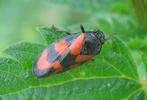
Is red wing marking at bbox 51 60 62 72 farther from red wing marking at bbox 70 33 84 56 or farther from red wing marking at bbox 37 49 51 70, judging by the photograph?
red wing marking at bbox 70 33 84 56

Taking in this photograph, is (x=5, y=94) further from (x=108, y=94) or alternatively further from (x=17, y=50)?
(x=108, y=94)

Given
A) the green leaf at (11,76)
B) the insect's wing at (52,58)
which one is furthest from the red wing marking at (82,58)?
the green leaf at (11,76)

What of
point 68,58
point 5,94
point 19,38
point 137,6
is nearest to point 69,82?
point 68,58

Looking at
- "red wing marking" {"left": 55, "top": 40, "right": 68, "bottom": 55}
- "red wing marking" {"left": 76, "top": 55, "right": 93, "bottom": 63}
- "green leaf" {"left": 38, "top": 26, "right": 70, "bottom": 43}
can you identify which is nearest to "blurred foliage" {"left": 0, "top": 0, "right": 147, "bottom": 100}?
"green leaf" {"left": 38, "top": 26, "right": 70, "bottom": 43}

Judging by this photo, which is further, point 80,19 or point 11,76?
point 80,19

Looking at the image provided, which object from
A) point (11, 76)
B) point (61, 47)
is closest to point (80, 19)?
point (61, 47)

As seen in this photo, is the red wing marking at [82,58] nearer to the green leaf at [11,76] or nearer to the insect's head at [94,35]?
the insect's head at [94,35]

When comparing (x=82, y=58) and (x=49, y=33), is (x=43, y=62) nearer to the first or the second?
(x=49, y=33)
